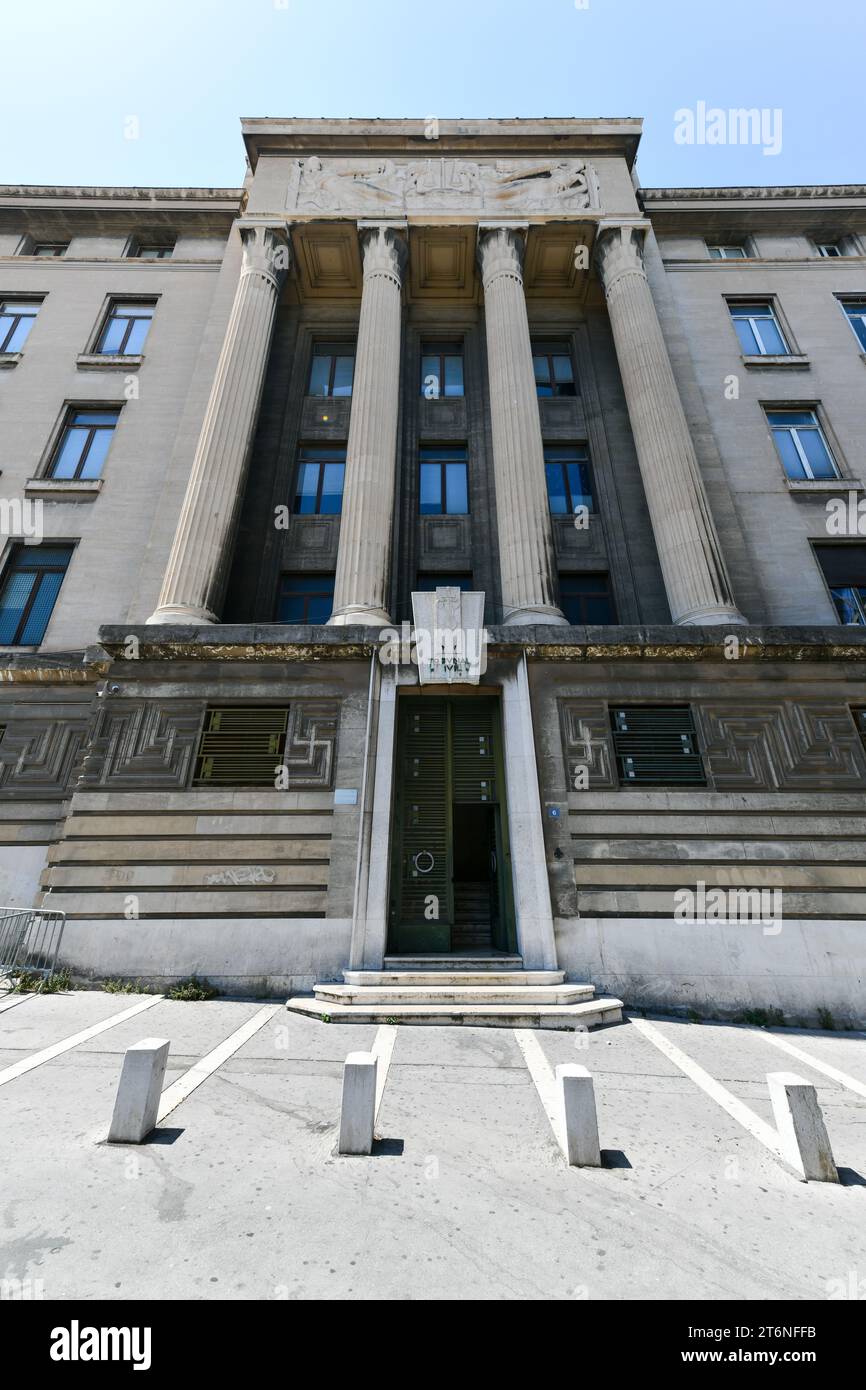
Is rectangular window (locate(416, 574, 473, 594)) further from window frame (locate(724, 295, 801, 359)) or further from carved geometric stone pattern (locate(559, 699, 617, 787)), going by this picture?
window frame (locate(724, 295, 801, 359))

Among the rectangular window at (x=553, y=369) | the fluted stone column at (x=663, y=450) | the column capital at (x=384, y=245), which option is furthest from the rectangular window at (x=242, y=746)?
the column capital at (x=384, y=245)

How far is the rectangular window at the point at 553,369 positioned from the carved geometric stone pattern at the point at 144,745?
50.6ft

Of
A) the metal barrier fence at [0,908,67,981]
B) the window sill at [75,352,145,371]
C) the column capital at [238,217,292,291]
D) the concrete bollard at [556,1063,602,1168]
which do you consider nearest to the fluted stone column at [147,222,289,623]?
the column capital at [238,217,292,291]

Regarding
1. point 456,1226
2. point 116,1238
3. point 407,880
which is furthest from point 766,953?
point 116,1238

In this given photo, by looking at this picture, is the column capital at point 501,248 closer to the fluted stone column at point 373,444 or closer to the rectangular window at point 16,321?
the fluted stone column at point 373,444

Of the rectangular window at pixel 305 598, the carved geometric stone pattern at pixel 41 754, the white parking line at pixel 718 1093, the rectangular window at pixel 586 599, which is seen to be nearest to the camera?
the white parking line at pixel 718 1093

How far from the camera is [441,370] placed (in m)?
19.5

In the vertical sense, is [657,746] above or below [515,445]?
below

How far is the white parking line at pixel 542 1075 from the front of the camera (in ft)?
16.4

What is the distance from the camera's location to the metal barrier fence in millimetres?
9391

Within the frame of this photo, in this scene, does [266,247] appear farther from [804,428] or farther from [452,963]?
[452,963]

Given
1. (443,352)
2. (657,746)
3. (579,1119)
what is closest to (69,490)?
(443,352)

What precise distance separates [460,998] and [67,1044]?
4976 millimetres

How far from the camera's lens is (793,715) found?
37.9 feet
